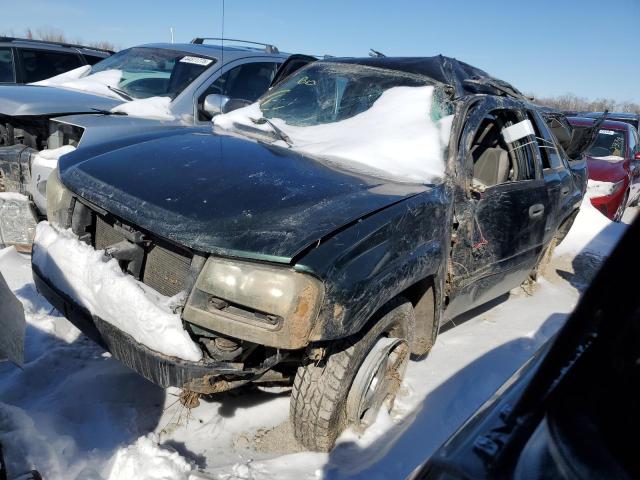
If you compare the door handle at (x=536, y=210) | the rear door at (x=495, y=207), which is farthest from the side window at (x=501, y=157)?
the door handle at (x=536, y=210)

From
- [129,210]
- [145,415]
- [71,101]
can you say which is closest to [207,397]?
[145,415]

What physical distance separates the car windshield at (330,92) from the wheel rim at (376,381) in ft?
5.39

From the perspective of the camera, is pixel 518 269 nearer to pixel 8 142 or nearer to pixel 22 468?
pixel 22 468

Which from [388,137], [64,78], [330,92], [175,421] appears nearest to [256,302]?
[175,421]

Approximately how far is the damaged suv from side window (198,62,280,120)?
1.87 m

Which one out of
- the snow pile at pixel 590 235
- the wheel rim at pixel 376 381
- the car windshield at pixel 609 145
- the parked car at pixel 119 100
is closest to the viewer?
the wheel rim at pixel 376 381

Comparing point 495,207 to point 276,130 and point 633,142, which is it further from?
point 633,142

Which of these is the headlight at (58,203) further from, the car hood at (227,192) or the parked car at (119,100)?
the parked car at (119,100)

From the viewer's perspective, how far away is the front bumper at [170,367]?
80.0 inches

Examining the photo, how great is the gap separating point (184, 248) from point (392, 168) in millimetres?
1316

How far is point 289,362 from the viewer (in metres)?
2.44

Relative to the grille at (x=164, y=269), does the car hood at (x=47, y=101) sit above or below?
above

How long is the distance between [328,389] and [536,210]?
2219 mm

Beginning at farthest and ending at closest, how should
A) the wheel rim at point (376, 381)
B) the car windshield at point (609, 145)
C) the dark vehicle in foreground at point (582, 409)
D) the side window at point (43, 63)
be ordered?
the car windshield at point (609, 145) → the side window at point (43, 63) → the wheel rim at point (376, 381) → the dark vehicle in foreground at point (582, 409)
